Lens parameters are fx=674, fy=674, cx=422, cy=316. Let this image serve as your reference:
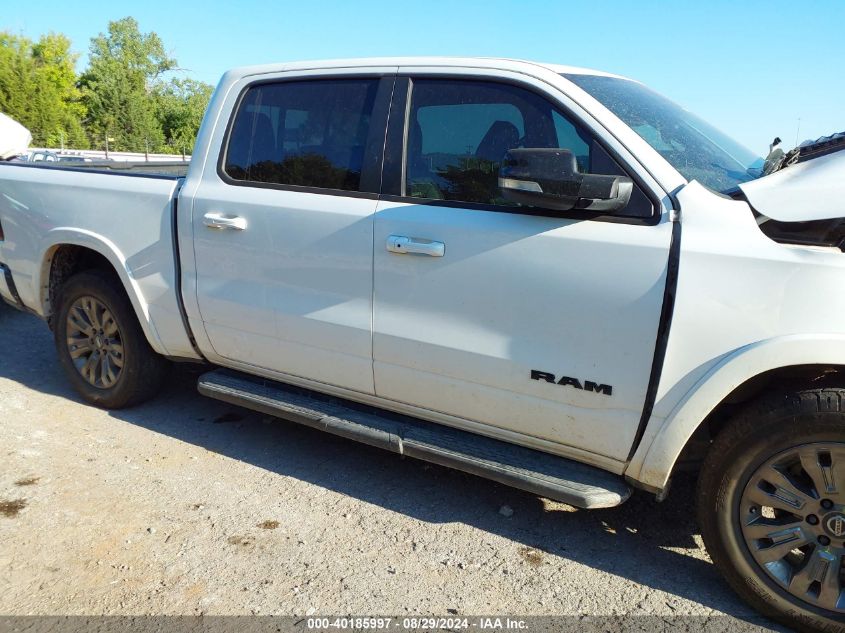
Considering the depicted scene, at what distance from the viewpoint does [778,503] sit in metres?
2.43

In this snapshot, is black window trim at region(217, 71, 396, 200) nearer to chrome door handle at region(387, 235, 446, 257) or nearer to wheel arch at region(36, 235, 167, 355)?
chrome door handle at region(387, 235, 446, 257)

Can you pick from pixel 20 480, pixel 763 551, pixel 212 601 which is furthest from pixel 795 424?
pixel 20 480

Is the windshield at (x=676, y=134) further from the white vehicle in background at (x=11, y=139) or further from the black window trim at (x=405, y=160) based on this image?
the white vehicle in background at (x=11, y=139)

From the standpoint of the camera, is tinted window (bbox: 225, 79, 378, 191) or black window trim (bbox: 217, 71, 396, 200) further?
tinted window (bbox: 225, 79, 378, 191)

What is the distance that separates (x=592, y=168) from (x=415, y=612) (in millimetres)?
1854

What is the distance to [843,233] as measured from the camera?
2389mm

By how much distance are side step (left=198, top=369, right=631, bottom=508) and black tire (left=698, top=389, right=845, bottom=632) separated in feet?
1.27

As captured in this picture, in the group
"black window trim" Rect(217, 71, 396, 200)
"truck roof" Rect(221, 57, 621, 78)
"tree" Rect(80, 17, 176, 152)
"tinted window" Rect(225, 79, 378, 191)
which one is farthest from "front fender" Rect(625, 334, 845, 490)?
"tree" Rect(80, 17, 176, 152)

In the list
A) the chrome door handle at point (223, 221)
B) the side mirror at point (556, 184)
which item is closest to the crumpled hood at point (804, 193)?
the side mirror at point (556, 184)

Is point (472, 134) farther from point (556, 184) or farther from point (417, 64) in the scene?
point (556, 184)

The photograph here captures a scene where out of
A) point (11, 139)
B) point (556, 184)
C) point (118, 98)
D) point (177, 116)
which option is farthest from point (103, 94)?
point (556, 184)

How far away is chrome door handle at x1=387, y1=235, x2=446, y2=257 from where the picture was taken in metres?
2.87

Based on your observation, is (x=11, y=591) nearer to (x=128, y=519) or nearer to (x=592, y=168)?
(x=128, y=519)

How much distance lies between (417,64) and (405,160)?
0.46 m
